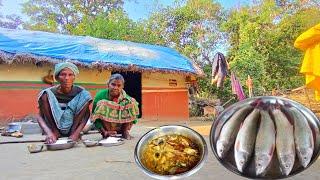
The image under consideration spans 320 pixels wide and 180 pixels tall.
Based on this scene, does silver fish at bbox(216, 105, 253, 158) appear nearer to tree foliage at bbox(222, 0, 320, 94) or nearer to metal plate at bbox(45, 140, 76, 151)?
metal plate at bbox(45, 140, 76, 151)

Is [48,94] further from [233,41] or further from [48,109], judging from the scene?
[233,41]

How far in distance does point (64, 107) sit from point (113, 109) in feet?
1.81

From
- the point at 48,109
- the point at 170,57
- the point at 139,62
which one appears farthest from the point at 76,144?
the point at 170,57

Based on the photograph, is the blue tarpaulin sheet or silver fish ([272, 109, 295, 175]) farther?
the blue tarpaulin sheet

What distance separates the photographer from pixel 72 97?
451 centimetres

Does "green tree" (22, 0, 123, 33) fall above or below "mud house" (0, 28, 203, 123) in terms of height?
above

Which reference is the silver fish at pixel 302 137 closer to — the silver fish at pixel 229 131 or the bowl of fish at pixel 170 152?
the silver fish at pixel 229 131

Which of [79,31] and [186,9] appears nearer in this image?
[186,9]

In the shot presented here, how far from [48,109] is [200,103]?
11601 millimetres

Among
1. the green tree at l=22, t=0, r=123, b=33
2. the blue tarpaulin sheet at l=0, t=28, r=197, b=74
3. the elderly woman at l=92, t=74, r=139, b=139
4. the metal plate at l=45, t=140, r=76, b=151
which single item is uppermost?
the green tree at l=22, t=0, r=123, b=33

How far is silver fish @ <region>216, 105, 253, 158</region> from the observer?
5.55ft

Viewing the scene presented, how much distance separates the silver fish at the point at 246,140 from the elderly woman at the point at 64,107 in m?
2.92

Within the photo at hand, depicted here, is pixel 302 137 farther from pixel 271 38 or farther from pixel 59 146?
pixel 271 38

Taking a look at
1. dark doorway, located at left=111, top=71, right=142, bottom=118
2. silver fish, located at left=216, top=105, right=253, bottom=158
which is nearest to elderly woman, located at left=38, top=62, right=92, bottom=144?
silver fish, located at left=216, top=105, right=253, bottom=158
